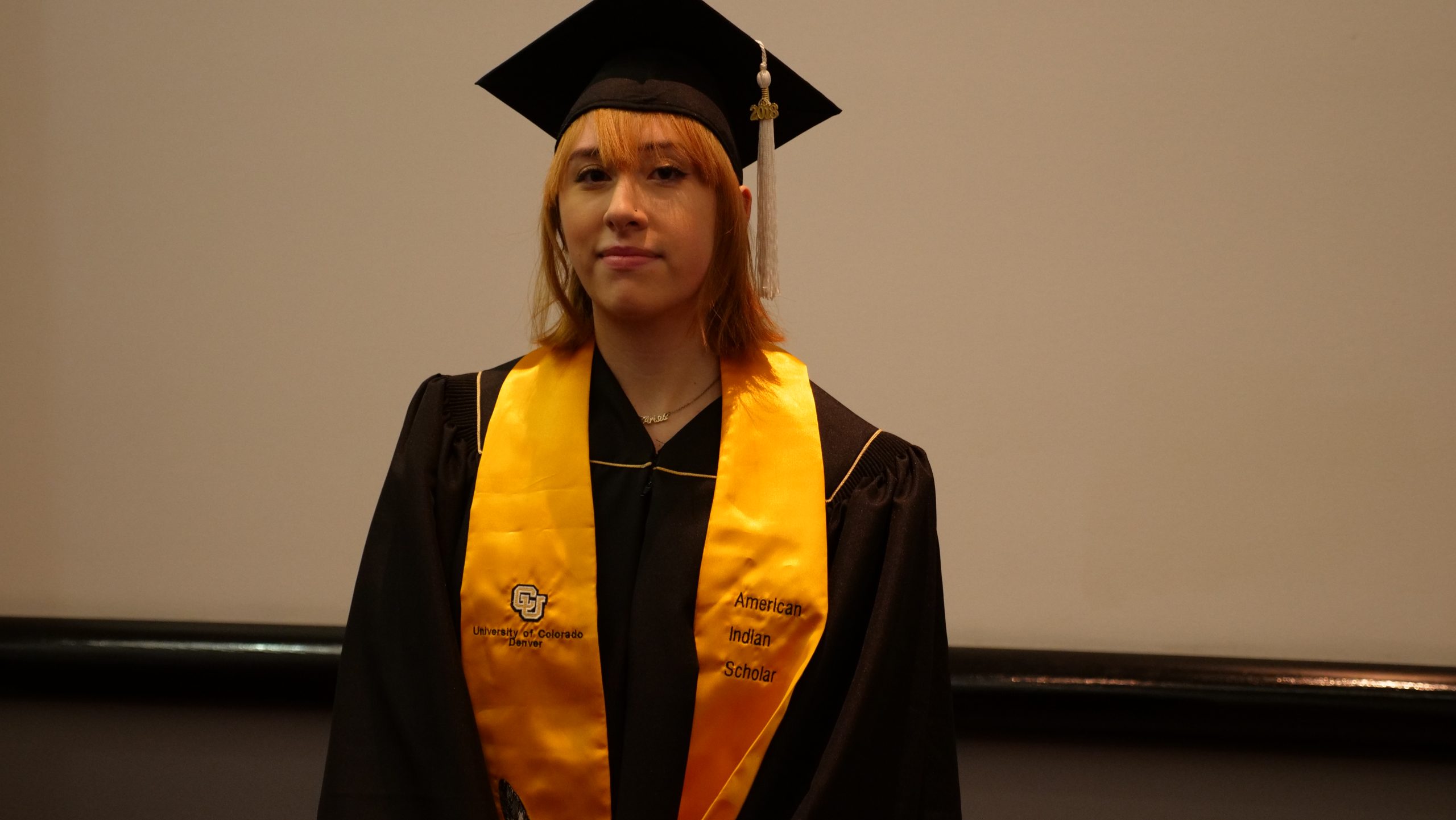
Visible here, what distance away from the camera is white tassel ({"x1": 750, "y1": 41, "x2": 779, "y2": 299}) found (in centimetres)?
161

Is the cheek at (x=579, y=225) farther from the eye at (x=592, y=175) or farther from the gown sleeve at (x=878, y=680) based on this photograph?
the gown sleeve at (x=878, y=680)

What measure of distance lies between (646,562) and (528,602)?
169mm

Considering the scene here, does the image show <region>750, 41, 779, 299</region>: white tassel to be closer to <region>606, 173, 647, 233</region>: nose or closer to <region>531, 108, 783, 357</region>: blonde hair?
<region>531, 108, 783, 357</region>: blonde hair

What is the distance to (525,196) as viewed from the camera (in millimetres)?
2789

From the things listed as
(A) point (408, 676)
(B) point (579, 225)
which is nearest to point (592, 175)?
(B) point (579, 225)

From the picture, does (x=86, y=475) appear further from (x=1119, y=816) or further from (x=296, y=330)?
(x=1119, y=816)

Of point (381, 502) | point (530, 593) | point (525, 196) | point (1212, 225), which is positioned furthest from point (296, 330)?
point (1212, 225)

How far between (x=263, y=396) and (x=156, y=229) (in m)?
0.52

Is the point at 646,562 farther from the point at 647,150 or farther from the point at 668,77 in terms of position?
the point at 668,77

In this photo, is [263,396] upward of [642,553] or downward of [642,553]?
upward

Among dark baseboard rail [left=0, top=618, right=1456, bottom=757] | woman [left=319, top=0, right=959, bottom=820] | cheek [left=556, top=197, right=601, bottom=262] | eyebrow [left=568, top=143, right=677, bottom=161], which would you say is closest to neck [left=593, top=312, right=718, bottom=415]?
woman [left=319, top=0, right=959, bottom=820]

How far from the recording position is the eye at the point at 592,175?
147cm

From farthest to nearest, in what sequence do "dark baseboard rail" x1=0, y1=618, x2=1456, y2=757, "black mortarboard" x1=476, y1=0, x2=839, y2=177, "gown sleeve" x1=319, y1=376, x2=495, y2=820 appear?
"dark baseboard rail" x1=0, y1=618, x2=1456, y2=757 < "black mortarboard" x1=476, y1=0, x2=839, y2=177 < "gown sleeve" x1=319, y1=376, x2=495, y2=820

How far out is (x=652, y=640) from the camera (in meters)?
1.45
